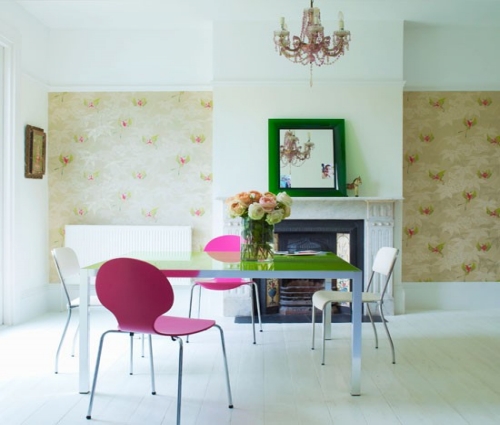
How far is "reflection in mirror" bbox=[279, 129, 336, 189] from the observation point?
5.13m

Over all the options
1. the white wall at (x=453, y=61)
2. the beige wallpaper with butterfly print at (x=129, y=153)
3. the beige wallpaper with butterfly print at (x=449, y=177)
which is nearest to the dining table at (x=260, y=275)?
the beige wallpaper with butterfly print at (x=129, y=153)

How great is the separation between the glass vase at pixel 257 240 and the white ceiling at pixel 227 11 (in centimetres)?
234

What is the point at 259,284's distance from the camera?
519cm

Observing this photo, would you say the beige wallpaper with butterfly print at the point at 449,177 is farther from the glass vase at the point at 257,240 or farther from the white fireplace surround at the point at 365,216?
the glass vase at the point at 257,240

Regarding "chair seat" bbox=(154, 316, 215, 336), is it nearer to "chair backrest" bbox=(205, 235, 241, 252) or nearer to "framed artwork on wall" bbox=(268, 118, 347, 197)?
"chair backrest" bbox=(205, 235, 241, 252)

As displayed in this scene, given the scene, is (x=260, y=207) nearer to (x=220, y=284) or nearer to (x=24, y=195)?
(x=220, y=284)

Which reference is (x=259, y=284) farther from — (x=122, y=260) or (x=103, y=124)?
(x=122, y=260)

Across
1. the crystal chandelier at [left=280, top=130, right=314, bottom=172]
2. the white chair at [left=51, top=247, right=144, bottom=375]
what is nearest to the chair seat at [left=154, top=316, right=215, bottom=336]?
the white chair at [left=51, top=247, right=144, bottom=375]

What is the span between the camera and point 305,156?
514 cm

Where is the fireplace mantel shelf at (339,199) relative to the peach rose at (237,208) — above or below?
above

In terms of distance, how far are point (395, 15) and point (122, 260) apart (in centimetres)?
382

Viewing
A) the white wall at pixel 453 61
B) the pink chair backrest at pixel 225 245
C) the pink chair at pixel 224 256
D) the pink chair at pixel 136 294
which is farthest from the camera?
the white wall at pixel 453 61

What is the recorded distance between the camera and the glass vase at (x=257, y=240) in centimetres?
332

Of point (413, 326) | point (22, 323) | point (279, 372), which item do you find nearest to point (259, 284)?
point (413, 326)
